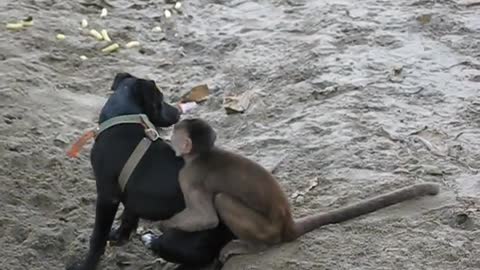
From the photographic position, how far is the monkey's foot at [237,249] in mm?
4520

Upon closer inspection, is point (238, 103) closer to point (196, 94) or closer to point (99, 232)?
point (196, 94)

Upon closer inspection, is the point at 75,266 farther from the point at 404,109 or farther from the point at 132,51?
the point at 132,51

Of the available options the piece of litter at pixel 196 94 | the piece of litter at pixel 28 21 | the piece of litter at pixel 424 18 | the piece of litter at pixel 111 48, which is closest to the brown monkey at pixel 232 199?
the piece of litter at pixel 196 94

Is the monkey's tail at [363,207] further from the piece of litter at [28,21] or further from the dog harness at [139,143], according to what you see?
the piece of litter at [28,21]

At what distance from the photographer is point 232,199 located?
441 cm

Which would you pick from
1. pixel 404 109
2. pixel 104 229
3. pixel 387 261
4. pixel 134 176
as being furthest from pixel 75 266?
pixel 404 109

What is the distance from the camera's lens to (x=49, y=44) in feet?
24.4

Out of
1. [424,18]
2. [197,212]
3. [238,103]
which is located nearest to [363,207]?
[197,212]

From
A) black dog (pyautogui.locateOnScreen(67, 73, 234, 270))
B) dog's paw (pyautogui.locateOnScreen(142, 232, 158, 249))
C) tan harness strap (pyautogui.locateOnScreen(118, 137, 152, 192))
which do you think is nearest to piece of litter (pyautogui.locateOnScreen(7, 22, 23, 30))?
black dog (pyautogui.locateOnScreen(67, 73, 234, 270))

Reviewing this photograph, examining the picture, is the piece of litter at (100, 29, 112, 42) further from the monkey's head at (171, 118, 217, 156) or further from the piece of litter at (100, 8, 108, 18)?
the monkey's head at (171, 118, 217, 156)

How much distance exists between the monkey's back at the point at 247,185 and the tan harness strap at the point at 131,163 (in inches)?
16.0

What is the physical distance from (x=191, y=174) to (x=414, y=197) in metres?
1.04

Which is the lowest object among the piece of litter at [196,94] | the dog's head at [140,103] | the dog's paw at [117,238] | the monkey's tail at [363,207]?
the piece of litter at [196,94]

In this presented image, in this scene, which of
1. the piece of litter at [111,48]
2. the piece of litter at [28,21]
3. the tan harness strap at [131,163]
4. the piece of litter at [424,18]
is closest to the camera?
the tan harness strap at [131,163]
